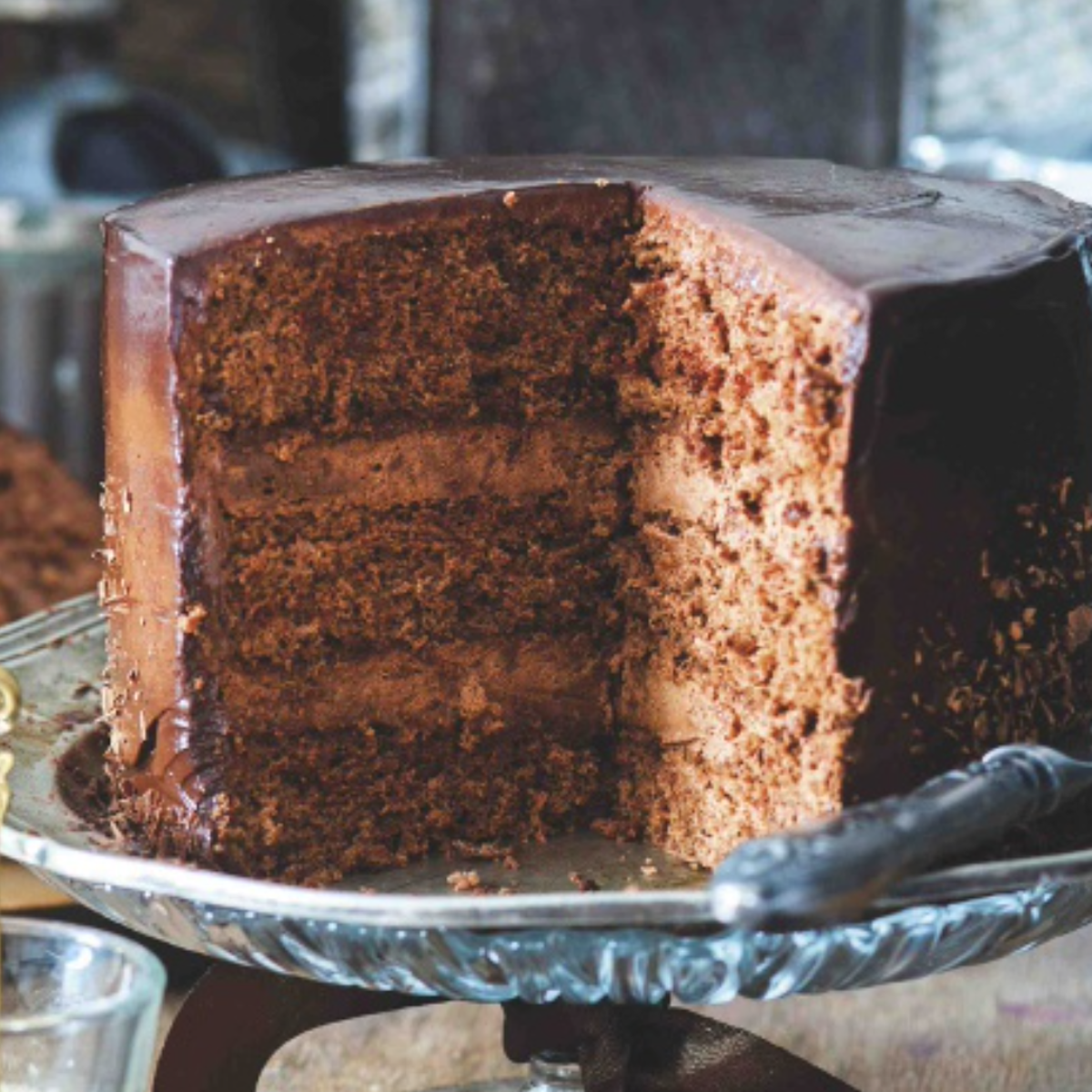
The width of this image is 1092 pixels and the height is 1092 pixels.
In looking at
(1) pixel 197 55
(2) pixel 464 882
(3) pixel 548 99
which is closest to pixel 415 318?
(2) pixel 464 882

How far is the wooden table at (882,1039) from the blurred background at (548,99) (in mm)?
2133

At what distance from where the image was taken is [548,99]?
4668mm

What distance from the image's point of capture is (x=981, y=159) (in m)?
3.81

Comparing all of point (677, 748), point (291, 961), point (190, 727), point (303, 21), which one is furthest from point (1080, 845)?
point (303, 21)

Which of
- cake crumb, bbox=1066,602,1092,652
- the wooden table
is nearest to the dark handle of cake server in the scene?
cake crumb, bbox=1066,602,1092,652

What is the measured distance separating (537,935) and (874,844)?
0.87 feet

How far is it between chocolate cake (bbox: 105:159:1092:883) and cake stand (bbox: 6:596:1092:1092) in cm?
19

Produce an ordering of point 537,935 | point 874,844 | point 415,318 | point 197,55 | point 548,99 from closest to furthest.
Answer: point 874,844, point 537,935, point 415,318, point 548,99, point 197,55

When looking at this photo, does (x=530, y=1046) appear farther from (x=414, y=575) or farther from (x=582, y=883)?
(x=414, y=575)

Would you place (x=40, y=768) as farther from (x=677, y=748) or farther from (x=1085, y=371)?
(x=1085, y=371)

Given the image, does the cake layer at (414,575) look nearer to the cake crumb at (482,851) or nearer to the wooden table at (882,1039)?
the cake crumb at (482,851)

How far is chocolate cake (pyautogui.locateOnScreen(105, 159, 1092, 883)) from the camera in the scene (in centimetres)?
173

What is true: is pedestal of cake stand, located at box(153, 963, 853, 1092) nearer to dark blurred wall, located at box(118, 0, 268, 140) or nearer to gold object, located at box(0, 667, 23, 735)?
gold object, located at box(0, 667, 23, 735)

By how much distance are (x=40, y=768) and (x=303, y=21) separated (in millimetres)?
3479
